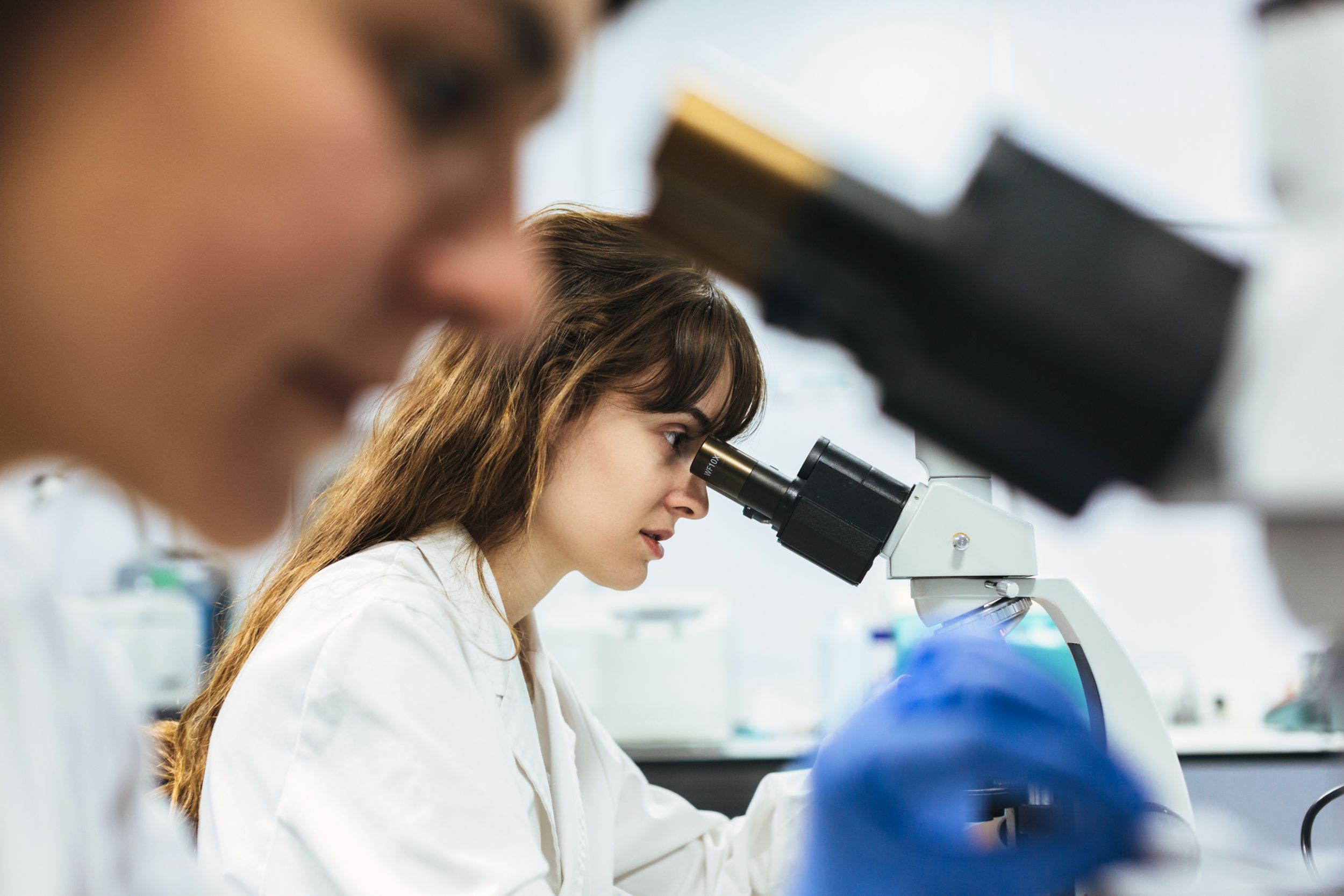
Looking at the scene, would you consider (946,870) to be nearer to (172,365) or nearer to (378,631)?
(172,365)

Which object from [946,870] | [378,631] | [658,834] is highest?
[946,870]

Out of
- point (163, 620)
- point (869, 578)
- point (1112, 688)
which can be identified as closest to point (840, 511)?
point (1112, 688)

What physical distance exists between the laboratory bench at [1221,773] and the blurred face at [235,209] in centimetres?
189

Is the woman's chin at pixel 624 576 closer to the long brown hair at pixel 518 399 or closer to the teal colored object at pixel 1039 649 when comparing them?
the long brown hair at pixel 518 399

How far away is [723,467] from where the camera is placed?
88 centimetres

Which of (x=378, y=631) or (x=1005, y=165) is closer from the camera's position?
(x=1005, y=165)

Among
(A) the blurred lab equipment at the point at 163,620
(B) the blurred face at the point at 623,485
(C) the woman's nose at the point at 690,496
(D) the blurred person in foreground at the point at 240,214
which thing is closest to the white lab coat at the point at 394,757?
(B) the blurred face at the point at 623,485

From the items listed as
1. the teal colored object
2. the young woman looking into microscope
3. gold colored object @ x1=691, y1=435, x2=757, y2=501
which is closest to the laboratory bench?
the teal colored object

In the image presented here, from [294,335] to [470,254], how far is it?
0.04 m

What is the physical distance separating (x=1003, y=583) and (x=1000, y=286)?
583 mm

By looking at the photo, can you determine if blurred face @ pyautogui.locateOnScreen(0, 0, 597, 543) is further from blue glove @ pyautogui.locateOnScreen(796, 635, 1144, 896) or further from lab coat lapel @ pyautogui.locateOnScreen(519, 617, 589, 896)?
lab coat lapel @ pyautogui.locateOnScreen(519, 617, 589, 896)

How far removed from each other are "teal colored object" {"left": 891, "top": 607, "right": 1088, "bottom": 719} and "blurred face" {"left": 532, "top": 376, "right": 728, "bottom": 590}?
293 mm

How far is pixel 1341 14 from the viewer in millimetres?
207

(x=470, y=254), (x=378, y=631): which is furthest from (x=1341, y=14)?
(x=378, y=631)
